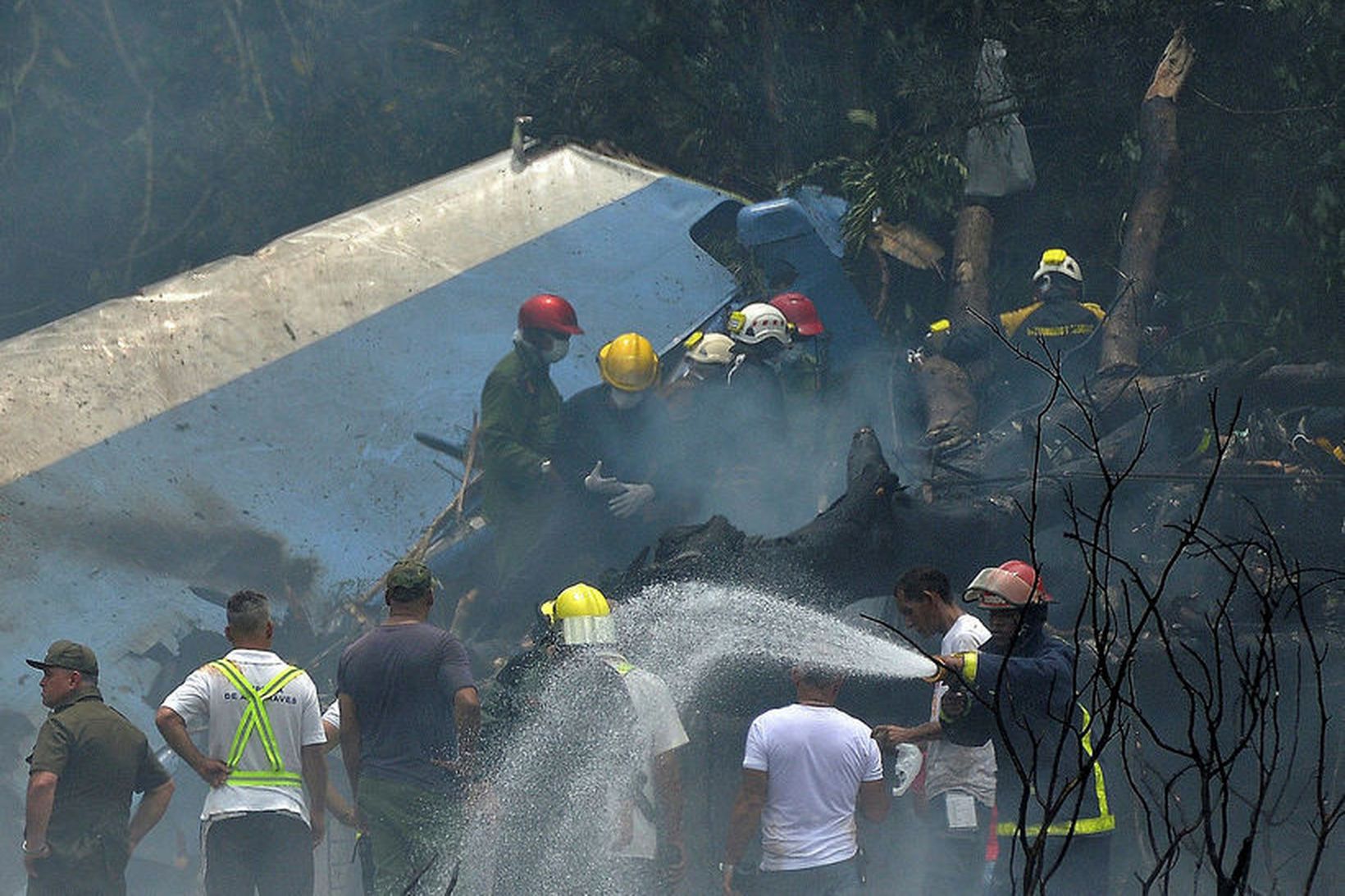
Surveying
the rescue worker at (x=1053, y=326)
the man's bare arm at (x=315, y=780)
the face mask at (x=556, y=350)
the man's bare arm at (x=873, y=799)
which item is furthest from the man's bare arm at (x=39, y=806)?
the rescue worker at (x=1053, y=326)

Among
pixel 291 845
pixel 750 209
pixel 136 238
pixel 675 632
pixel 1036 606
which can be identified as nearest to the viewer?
pixel 1036 606

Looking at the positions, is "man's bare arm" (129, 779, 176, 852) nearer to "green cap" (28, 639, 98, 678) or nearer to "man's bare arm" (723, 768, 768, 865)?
"green cap" (28, 639, 98, 678)

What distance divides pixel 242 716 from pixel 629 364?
168 inches

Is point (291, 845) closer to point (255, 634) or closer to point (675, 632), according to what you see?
point (255, 634)

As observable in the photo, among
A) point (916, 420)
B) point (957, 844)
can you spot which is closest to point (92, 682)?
point (957, 844)

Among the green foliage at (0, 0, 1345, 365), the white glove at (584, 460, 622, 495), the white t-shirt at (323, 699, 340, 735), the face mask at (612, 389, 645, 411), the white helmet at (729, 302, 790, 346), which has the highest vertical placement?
the green foliage at (0, 0, 1345, 365)

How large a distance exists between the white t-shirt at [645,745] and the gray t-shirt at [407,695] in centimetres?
55

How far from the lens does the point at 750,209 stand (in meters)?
9.80

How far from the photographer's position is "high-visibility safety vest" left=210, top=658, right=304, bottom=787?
15.3 feet

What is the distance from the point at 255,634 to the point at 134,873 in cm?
292

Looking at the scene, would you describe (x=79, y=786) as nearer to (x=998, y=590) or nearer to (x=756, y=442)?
(x=998, y=590)

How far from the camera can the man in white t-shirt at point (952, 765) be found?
4711 mm

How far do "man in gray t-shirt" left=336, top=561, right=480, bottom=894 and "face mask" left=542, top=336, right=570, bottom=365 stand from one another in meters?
3.84

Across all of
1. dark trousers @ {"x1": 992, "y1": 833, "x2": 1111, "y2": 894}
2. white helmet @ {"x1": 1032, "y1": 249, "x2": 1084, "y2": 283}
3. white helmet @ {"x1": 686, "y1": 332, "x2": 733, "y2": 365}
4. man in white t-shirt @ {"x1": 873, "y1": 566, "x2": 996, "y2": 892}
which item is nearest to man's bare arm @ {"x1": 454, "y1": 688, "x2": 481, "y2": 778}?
man in white t-shirt @ {"x1": 873, "y1": 566, "x2": 996, "y2": 892}
